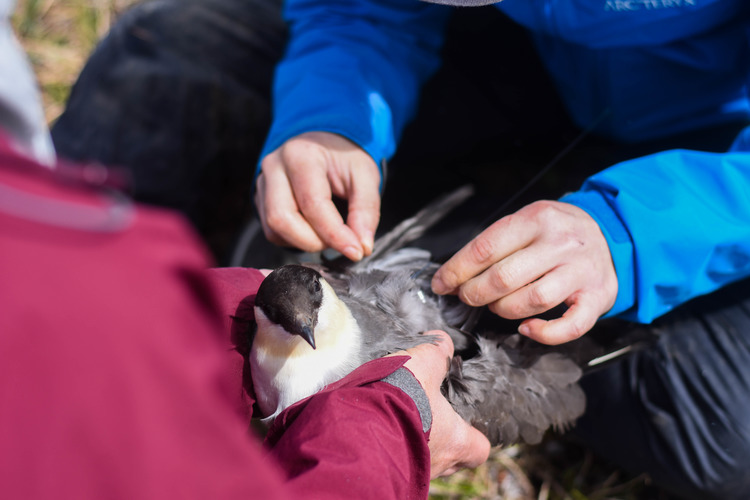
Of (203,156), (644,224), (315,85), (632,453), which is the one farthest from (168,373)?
(203,156)

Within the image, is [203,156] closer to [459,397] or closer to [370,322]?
[370,322]

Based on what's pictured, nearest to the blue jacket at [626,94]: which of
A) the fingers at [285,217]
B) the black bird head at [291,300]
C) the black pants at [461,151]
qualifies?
the black pants at [461,151]

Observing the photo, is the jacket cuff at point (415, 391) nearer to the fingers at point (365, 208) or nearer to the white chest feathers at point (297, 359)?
the white chest feathers at point (297, 359)

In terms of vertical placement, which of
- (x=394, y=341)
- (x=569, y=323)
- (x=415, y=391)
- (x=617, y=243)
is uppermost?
(x=617, y=243)

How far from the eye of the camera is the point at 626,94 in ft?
5.22

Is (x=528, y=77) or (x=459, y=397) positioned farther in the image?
(x=528, y=77)

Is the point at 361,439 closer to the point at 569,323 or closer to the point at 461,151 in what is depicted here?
the point at 569,323

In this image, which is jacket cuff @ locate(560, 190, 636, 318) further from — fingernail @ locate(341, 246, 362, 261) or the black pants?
fingernail @ locate(341, 246, 362, 261)

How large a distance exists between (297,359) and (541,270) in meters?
0.63

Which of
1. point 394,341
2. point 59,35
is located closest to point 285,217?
point 394,341

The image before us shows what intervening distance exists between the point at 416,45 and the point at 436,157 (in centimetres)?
40

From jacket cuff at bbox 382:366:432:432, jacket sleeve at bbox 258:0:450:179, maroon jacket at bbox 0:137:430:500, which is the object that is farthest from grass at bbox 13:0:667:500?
maroon jacket at bbox 0:137:430:500

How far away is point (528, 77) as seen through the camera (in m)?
1.87

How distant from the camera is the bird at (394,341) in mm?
1293
